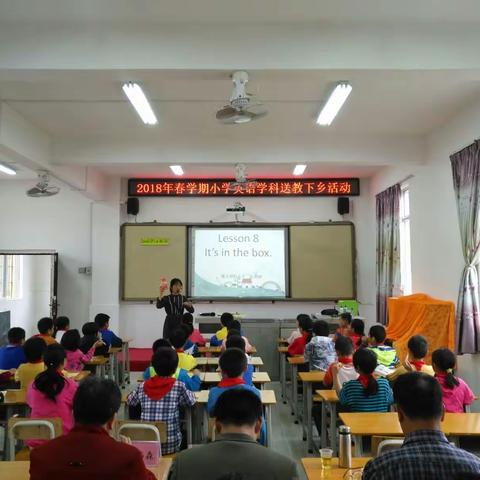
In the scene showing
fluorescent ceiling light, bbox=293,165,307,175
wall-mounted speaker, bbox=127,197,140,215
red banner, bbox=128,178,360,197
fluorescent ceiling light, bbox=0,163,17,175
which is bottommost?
wall-mounted speaker, bbox=127,197,140,215

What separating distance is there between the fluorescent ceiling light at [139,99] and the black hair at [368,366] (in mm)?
3015

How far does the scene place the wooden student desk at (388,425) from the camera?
2861 mm

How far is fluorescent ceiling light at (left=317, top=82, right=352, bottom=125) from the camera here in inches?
180

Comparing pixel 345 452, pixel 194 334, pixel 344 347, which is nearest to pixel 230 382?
pixel 345 452

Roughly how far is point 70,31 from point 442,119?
4.53m

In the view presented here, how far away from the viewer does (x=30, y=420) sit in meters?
2.85

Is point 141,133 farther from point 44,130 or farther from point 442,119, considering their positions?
point 442,119

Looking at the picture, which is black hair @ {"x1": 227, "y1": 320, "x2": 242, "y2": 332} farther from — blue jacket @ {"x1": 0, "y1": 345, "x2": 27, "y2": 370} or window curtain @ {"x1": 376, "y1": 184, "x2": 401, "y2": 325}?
window curtain @ {"x1": 376, "y1": 184, "x2": 401, "y2": 325}

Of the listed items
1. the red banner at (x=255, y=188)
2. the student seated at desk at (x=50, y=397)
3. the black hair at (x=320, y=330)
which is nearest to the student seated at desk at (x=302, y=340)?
the black hair at (x=320, y=330)

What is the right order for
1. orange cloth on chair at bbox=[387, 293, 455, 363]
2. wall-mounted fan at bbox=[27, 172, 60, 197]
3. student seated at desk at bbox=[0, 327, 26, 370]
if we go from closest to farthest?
student seated at desk at bbox=[0, 327, 26, 370], orange cloth on chair at bbox=[387, 293, 455, 363], wall-mounted fan at bbox=[27, 172, 60, 197]

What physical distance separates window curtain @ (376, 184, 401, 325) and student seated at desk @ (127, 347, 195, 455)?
5394 mm

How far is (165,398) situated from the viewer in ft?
10.7

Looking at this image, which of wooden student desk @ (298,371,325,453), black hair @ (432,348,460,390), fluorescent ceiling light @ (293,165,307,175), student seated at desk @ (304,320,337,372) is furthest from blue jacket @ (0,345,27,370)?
fluorescent ceiling light @ (293,165,307,175)

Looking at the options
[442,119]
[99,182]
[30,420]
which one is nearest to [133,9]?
[30,420]
